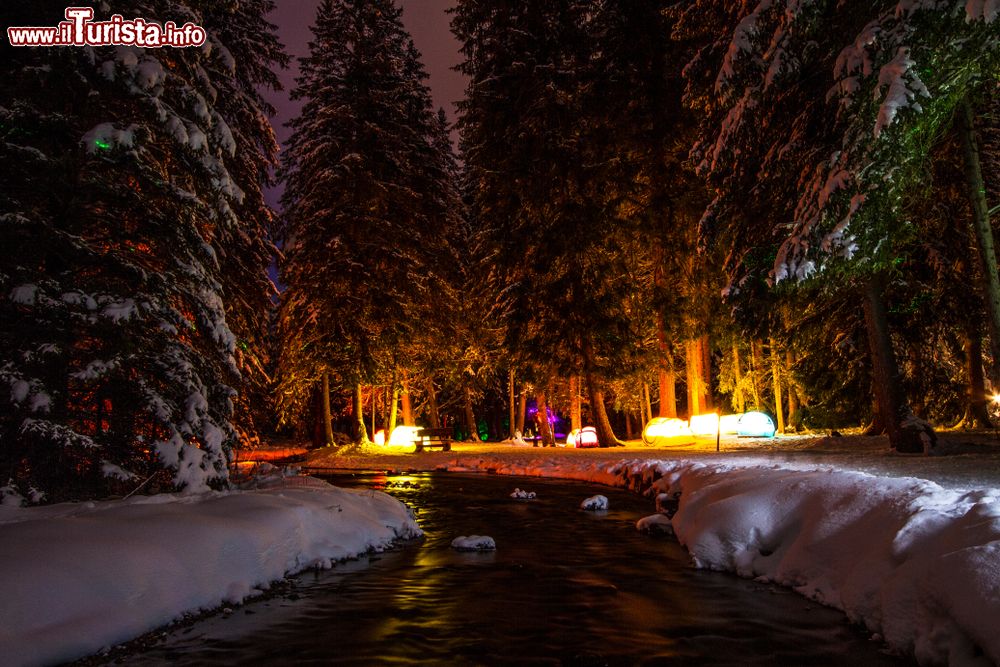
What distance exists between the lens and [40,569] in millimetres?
4984

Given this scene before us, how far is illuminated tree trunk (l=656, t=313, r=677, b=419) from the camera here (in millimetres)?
26422

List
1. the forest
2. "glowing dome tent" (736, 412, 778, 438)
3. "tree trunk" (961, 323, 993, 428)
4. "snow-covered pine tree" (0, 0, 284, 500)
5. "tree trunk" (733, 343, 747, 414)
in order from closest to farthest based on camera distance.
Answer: "snow-covered pine tree" (0, 0, 284, 500), the forest, "tree trunk" (961, 323, 993, 428), "glowing dome tent" (736, 412, 778, 438), "tree trunk" (733, 343, 747, 414)

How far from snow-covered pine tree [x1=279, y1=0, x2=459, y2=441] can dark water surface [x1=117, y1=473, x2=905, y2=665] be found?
20.0 m

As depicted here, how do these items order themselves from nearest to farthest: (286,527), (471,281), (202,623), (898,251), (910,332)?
1. (202,623)
2. (286,527)
3. (898,251)
4. (910,332)
5. (471,281)

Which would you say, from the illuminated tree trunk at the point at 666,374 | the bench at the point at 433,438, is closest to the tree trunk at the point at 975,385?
the illuminated tree trunk at the point at 666,374

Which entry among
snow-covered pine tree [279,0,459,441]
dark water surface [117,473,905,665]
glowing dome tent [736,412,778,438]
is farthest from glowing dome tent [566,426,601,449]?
dark water surface [117,473,905,665]

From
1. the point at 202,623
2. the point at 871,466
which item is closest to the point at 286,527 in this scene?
the point at 202,623

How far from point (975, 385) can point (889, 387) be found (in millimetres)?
8346

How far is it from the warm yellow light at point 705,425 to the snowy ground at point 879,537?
36.9 ft

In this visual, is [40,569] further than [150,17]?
No

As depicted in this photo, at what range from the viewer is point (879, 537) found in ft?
19.2

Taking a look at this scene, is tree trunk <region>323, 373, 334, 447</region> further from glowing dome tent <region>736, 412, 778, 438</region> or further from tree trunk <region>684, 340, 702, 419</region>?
glowing dome tent <region>736, 412, 778, 438</region>

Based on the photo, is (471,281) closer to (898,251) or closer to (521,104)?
(521,104)

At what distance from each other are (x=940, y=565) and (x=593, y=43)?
25972mm
